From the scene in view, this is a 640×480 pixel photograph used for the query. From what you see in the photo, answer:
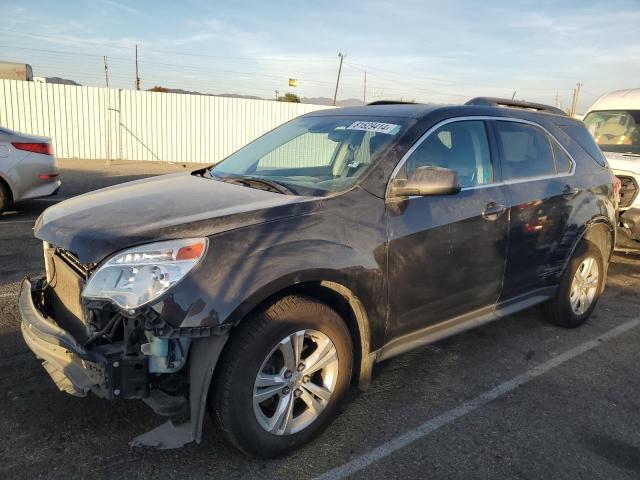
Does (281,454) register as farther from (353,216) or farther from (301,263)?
(353,216)

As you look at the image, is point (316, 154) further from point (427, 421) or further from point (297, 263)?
point (427, 421)

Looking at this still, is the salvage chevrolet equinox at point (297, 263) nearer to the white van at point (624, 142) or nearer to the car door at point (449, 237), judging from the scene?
the car door at point (449, 237)

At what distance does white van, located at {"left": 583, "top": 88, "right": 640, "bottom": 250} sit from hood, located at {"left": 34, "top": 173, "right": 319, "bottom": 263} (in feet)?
16.9

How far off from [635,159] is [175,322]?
6.52 meters

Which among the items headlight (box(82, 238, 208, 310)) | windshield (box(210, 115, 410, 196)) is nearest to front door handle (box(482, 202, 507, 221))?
windshield (box(210, 115, 410, 196))

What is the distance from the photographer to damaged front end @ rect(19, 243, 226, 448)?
7.54 feet

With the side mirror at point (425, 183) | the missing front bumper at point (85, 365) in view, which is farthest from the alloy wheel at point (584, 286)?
the missing front bumper at point (85, 365)

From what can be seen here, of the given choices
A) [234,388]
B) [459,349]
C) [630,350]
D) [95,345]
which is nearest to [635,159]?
[630,350]

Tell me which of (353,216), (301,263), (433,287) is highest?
(353,216)

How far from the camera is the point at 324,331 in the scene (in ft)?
8.95

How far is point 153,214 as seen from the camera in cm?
270

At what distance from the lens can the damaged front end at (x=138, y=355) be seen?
2.30 meters

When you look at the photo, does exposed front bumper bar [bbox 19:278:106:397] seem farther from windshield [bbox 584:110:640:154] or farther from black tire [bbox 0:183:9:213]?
windshield [bbox 584:110:640:154]

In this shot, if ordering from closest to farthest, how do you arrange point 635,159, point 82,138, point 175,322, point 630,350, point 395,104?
point 175,322, point 395,104, point 630,350, point 635,159, point 82,138
